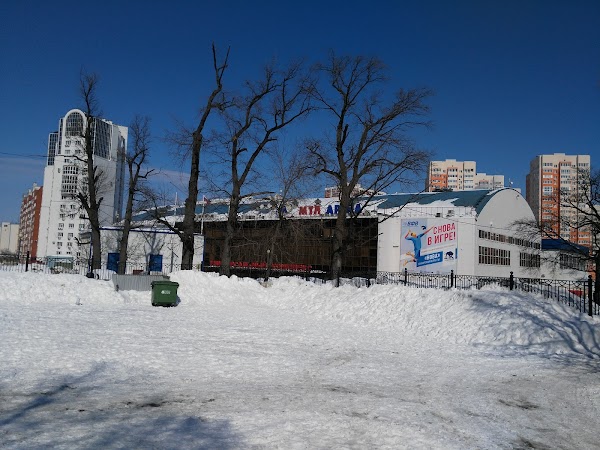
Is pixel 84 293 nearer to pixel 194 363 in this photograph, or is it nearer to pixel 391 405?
pixel 194 363

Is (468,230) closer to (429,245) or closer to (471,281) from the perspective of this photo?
(429,245)

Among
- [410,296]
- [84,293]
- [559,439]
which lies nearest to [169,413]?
[559,439]

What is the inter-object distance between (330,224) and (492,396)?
46.5 metres

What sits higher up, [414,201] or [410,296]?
[414,201]

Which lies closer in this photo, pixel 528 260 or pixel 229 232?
pixel 229 232

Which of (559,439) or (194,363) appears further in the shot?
(194,363)

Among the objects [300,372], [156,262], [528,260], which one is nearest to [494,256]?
[528,260]

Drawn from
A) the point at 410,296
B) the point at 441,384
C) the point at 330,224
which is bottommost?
the point at 441,384

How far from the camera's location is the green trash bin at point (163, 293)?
69.8ft

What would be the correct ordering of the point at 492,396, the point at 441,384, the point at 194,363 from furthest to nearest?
the point at 194,363
the point at 441,384
the point at 492,396

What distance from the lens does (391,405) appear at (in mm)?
7812

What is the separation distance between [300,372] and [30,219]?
496ft

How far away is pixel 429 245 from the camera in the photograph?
49.4 m

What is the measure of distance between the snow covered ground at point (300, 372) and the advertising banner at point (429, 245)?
Result: 96.1 ft
